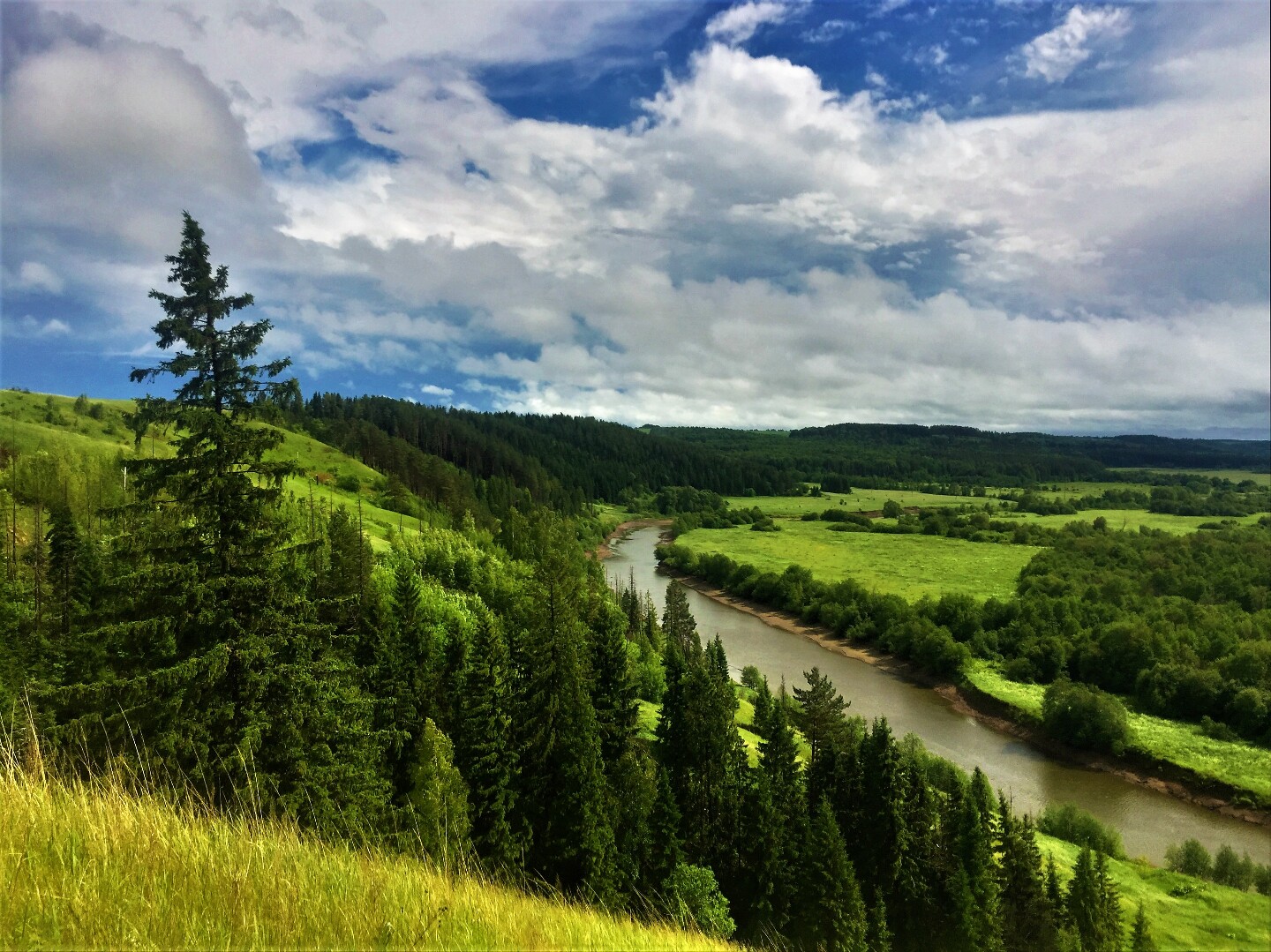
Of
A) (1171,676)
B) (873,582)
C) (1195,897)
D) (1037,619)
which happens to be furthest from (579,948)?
(873,582)

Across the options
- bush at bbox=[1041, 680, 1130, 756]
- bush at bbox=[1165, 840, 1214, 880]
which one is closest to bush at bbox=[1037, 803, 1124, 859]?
bush at bbox=[1165, 840, 1214, 880]

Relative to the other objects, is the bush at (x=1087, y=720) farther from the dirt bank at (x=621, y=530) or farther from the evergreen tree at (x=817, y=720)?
the dirt bank at (x=621, y=530)

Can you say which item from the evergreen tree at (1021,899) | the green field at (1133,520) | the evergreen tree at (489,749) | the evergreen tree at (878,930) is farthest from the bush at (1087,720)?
the green field at (1133,520)

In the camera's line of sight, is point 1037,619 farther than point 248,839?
Yes

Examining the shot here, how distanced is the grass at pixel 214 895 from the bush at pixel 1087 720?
56.7 meters

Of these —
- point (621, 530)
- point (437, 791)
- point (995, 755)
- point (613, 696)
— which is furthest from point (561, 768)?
point (621, 530)

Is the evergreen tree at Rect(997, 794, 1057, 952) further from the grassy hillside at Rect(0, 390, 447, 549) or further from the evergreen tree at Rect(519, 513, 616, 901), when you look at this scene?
the grassy hillside at Rect(0, 390, 447, 549)

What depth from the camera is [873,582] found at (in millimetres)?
94125

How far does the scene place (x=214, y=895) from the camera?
5.54m

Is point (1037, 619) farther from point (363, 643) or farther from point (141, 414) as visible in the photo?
point (141, 414)

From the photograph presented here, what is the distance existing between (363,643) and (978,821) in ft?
86.4

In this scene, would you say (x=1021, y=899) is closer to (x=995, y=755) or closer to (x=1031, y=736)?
(x=995, y=755)

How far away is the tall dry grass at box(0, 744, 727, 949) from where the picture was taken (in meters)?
4.95

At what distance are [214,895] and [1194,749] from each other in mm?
64519
